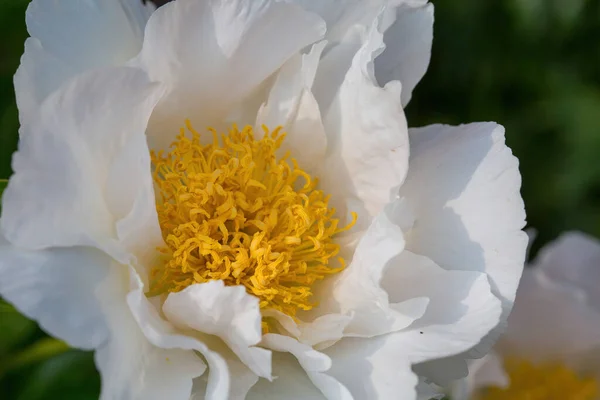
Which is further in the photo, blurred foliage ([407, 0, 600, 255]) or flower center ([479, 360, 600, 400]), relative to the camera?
blurred foliage ([407, 0, 600, 255])

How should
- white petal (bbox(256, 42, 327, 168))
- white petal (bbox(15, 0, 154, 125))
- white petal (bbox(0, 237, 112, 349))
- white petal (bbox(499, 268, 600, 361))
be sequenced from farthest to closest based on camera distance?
white petal (bbox(499, 268, 600, 361))
white petal (bbox(256, 42, 327, 168))
white petal (bbox(15, 0, 154, 125))
white petal (bbox(0, 237, 112, 349))

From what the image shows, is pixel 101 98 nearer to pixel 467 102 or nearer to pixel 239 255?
pixel 239 255

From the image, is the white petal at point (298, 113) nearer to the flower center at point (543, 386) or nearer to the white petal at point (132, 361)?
the white petal at point (132, 361)

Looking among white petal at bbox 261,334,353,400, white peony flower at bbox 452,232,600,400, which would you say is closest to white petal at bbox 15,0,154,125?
white petal at bbox 261,334,353,400

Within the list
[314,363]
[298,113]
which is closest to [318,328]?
[314,363]

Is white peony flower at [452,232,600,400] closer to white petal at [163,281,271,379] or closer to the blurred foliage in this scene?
the blurred foliage

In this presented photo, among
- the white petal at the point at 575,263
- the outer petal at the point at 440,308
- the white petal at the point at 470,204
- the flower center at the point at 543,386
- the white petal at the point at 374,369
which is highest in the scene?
the white petal at the point at 470,204

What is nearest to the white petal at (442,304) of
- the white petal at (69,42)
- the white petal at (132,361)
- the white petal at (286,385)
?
the white petal at (286,385)

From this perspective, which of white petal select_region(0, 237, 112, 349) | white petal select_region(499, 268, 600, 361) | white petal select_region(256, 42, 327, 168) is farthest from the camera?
white petal select_region(499, 268, 600, 361)
